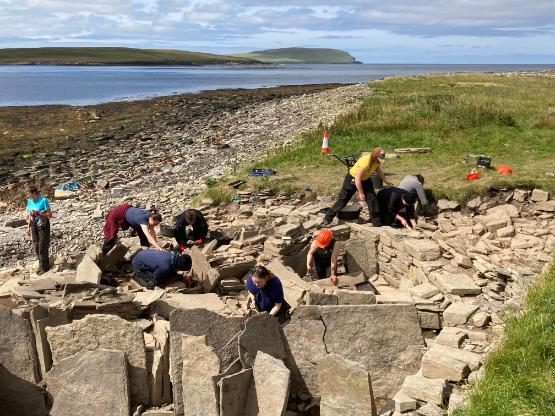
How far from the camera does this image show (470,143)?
58.0 feet

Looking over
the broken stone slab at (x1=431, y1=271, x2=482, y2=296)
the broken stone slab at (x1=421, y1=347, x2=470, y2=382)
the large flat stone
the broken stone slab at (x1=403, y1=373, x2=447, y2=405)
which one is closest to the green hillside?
the broken stone slab at (x1=431, y1=271, x2=482, y2=296)

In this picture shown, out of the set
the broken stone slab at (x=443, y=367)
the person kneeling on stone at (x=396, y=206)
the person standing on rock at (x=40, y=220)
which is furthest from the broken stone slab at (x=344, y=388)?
the person standing on rock at (x=40, y=220)

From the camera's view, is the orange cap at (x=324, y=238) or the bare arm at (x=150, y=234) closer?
the orange cap at (x=324, y=238)

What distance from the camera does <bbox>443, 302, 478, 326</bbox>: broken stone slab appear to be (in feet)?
25.8

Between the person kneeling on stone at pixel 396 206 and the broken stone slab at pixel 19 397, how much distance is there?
7.48 m

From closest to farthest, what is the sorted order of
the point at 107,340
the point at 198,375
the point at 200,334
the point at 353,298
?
the point at 198,375
the point at 200,334
the point at 107,340
the point at 353,298

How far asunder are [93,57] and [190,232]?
179085 mm

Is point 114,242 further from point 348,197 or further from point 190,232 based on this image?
point 348,197

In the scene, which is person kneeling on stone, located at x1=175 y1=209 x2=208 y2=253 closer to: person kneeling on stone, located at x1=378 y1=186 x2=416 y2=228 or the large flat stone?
person kneeling on stone, located at x1=378 y1=186 x2=416 y2=228

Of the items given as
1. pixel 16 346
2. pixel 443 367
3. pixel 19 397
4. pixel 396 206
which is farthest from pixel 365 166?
pixel 19 397

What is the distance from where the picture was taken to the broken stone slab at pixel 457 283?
29.1ft

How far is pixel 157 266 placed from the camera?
30.6 ft

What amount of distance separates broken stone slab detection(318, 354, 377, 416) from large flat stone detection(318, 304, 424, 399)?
3.43 feet

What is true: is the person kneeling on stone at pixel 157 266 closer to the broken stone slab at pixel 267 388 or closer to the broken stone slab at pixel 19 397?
the broken stone slab at pixel 19 397
